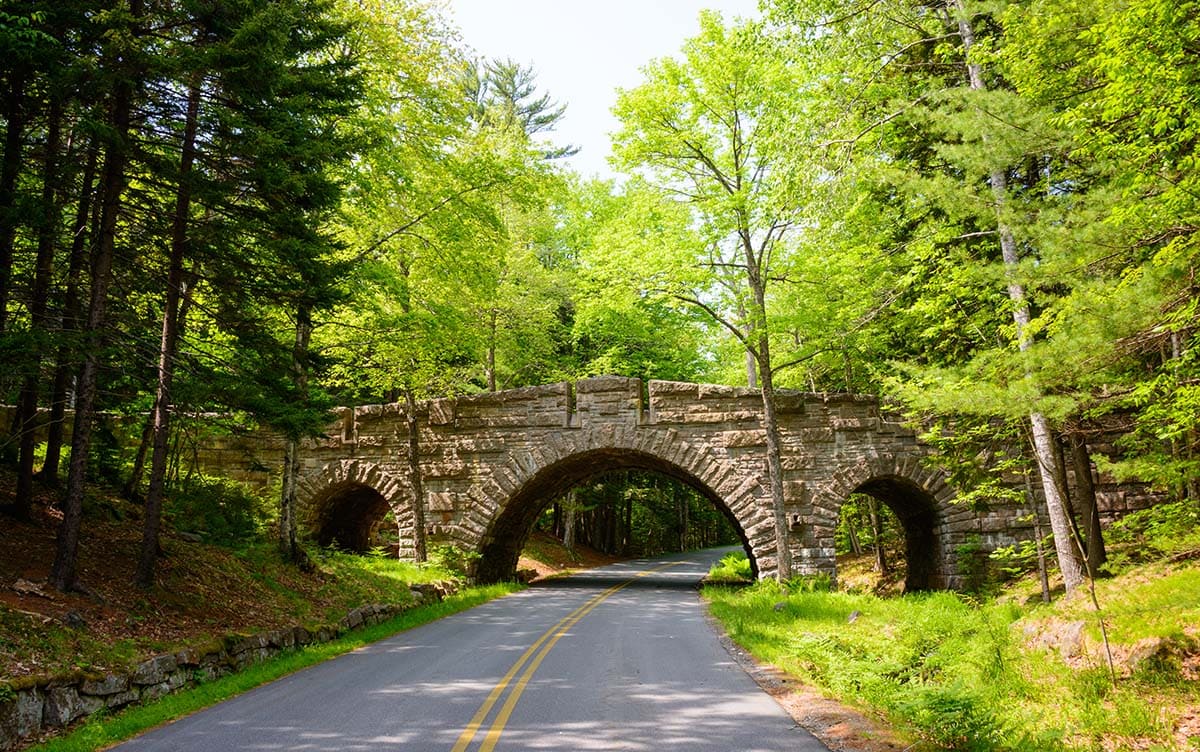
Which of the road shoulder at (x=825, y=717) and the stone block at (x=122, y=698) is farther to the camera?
the stone block at (x=122, y=698)

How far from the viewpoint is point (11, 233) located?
849 cm

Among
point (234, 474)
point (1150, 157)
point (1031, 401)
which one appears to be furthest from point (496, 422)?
point (1150, 157)

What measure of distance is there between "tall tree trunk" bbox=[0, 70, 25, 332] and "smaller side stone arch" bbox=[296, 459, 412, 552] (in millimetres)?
9886

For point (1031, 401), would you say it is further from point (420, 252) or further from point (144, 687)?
point (420, 252)

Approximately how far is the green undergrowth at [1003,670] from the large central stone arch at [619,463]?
19.5 feet

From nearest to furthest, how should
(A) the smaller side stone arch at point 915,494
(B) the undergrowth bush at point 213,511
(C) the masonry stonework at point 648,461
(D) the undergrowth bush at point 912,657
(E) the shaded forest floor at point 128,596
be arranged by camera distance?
(D) the undergrowth bush at point 912,657, (E) the shaded forest floor at point 128,596, (B) the undergrowth bush at point 213,511, (A) the smaller side stone arch at point 915,494, (C) the masonry stonework at point 648,461

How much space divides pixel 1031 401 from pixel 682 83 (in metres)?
10.3

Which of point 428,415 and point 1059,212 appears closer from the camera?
point 1059,212

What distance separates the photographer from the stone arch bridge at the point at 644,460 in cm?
1688

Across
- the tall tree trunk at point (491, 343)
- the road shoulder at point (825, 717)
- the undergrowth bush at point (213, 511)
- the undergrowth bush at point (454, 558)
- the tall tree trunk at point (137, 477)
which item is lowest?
the road shoulder at point (825, 717)

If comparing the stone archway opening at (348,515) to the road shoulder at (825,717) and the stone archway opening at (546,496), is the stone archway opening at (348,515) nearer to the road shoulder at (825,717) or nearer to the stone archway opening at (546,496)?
the stone archway opening at (546,496)

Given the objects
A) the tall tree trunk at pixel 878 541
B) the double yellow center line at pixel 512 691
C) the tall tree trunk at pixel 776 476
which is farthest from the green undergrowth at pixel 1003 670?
the tall tree trunk at pixel 878 541

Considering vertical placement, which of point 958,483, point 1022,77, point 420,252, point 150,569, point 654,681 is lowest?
point 654,681

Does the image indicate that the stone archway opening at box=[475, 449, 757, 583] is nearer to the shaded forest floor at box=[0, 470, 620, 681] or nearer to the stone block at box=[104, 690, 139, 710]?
the shaded forest floor at box=[0, 470, 620, 681]
